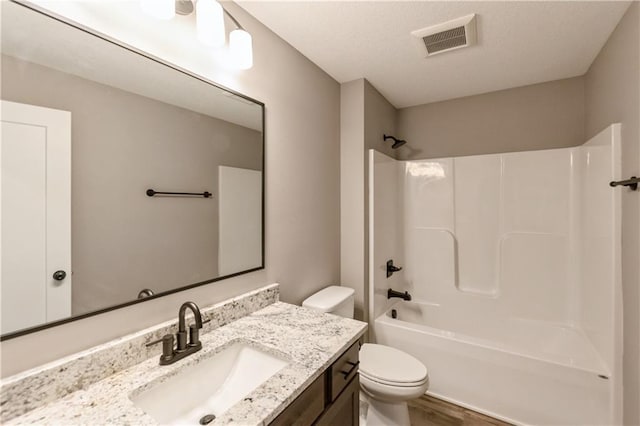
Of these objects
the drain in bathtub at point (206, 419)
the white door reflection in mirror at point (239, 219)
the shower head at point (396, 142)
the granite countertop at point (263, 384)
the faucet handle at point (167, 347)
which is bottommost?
the drain in bathtub at point (206, 419)

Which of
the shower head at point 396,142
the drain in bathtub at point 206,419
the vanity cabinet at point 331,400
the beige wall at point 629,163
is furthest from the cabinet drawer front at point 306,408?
the shower head at point 396,142

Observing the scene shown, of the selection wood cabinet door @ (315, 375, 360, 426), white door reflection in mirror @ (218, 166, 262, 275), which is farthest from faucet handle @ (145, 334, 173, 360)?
wood cabinet door @ (315, 375, 360, 426)

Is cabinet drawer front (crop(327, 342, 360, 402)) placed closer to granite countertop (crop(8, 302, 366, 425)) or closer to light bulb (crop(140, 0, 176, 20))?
granite countertop (crop(8, 302, 366, 425))

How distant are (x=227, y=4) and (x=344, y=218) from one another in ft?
5.15

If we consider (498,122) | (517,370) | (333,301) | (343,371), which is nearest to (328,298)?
(333,301)

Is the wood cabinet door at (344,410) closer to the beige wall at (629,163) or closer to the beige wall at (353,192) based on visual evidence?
the beige wall at (353,192)

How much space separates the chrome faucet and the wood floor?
1.66 meters

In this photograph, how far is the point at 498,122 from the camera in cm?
257

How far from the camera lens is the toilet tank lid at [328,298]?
1780mm

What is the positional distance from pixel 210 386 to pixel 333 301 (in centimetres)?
95

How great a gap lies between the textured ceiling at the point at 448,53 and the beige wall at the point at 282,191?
6.5 inches

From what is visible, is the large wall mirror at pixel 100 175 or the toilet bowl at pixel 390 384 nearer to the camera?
the large wall mirror at pixel 100 175

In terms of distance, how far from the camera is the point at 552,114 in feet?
7.79

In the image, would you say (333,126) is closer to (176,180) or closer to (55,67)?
(176,180)
